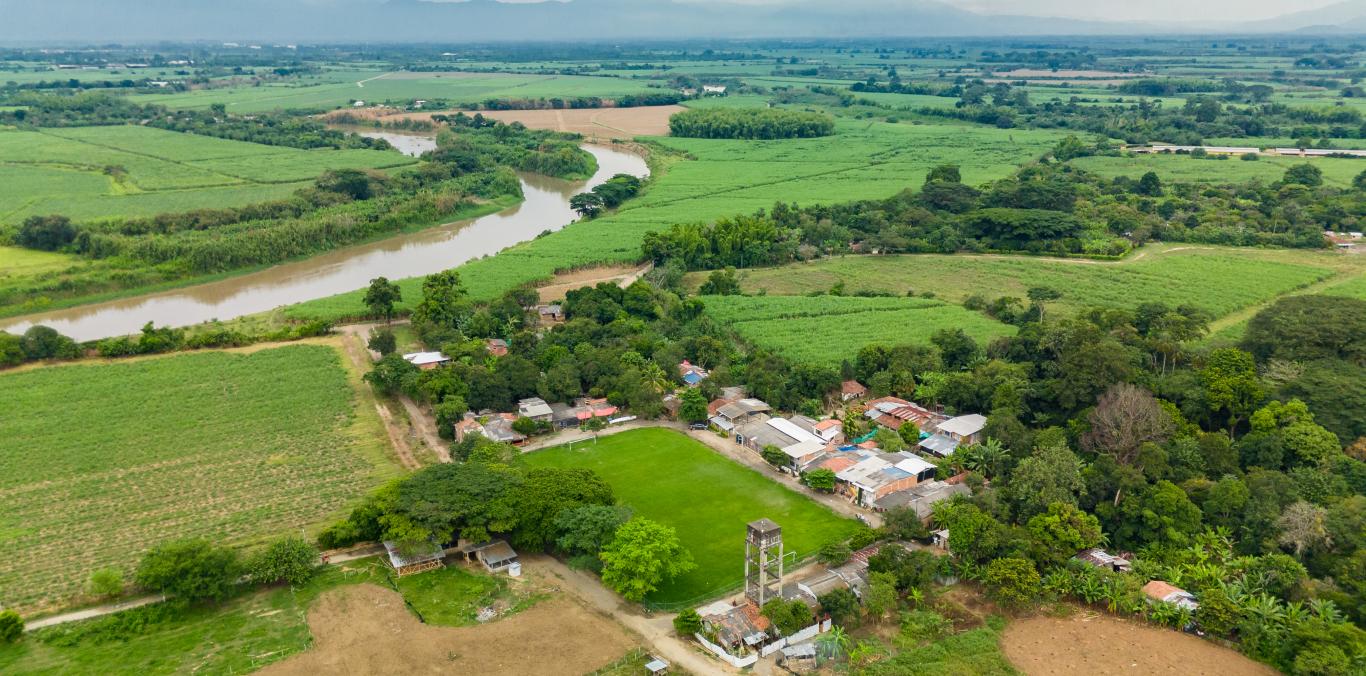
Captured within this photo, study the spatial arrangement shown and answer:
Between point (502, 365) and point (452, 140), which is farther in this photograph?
point (452, 140)

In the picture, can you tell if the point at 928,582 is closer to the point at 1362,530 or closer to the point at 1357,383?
the point at 1362,530

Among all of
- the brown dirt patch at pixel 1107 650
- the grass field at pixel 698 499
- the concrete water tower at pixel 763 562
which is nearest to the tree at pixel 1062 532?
the brown dirt patch at pixel 1107 650

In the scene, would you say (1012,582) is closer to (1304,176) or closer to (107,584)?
(107,584)

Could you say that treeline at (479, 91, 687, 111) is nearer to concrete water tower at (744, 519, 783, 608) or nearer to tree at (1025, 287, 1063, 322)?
tree at (1025, 287, 1063, 322)

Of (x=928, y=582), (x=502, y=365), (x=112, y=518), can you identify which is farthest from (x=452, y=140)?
(x=928, y=582)

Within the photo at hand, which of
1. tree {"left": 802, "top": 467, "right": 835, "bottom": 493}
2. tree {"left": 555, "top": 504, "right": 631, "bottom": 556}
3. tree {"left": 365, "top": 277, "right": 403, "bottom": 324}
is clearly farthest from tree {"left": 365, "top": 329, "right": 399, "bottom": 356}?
tree {"left": 802, "top": 467, "right": 835, "bottom": 493}

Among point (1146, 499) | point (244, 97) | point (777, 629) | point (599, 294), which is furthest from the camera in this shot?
point (244, 97)

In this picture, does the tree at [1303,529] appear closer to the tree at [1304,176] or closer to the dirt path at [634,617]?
the dirt path at [634,617]
